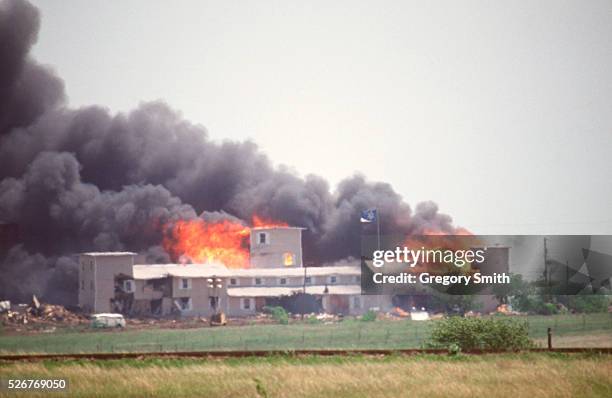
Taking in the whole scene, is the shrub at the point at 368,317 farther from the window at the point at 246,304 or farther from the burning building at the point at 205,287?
the window at the point at 246,304

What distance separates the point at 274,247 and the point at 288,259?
67.7 inches

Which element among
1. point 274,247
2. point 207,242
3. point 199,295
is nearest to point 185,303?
point 199,295

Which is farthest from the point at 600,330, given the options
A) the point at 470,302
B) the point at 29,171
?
the point at 29,171

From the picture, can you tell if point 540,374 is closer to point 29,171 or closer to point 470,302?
point 470,302

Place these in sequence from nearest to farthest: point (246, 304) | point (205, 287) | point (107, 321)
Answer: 1. point (107, 321)
2. point (205, 287)
3. point (246, 304)

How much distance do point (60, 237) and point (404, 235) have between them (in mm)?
33230

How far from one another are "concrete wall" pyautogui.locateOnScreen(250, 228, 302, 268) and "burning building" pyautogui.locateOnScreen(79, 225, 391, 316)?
1.48 m

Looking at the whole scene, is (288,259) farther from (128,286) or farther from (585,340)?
(585,340)

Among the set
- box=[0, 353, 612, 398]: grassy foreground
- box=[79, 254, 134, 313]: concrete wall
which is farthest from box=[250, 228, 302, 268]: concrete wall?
box=[0, 353, 612, 398]: grassy foreground

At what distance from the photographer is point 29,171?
90.9m

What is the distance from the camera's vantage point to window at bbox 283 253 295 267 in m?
84.7

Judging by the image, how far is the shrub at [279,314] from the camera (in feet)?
222

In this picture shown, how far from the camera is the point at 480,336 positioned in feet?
110

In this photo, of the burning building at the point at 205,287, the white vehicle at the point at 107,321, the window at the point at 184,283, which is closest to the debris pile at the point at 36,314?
the white vehicle at the point at 107,321
